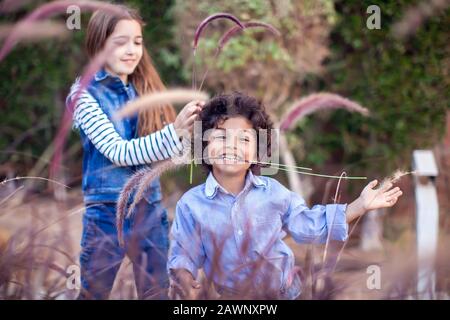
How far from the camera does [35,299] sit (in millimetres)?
2293

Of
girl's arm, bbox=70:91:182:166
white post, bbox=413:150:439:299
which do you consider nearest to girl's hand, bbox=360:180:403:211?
white post, bbox=413:150:439:299

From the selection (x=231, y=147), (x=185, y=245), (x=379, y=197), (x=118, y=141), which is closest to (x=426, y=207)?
(x=379, y=197)

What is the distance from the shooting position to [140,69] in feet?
10.2

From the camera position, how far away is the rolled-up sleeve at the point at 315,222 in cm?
248

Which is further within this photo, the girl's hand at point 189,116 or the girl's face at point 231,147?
the girl's hand at point 189,116

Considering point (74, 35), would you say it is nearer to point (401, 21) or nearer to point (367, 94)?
point (367, 94)

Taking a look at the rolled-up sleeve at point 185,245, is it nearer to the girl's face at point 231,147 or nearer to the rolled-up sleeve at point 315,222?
the girl's face at point 231,147

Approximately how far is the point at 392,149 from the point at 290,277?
3012 mm

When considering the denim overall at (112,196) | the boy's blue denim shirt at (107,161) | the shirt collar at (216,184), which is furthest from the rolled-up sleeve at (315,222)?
the boy's blue denim shirt at (107,161)

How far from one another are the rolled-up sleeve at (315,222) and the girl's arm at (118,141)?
0.44 meters

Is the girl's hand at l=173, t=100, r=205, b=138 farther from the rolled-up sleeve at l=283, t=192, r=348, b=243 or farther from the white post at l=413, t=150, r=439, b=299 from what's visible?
the white post at l=413, t=150, r=439, b=299

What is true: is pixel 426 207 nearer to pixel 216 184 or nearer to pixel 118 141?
pixel 216 184

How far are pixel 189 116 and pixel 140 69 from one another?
49cm

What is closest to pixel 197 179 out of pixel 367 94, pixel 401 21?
pixel 367 94
